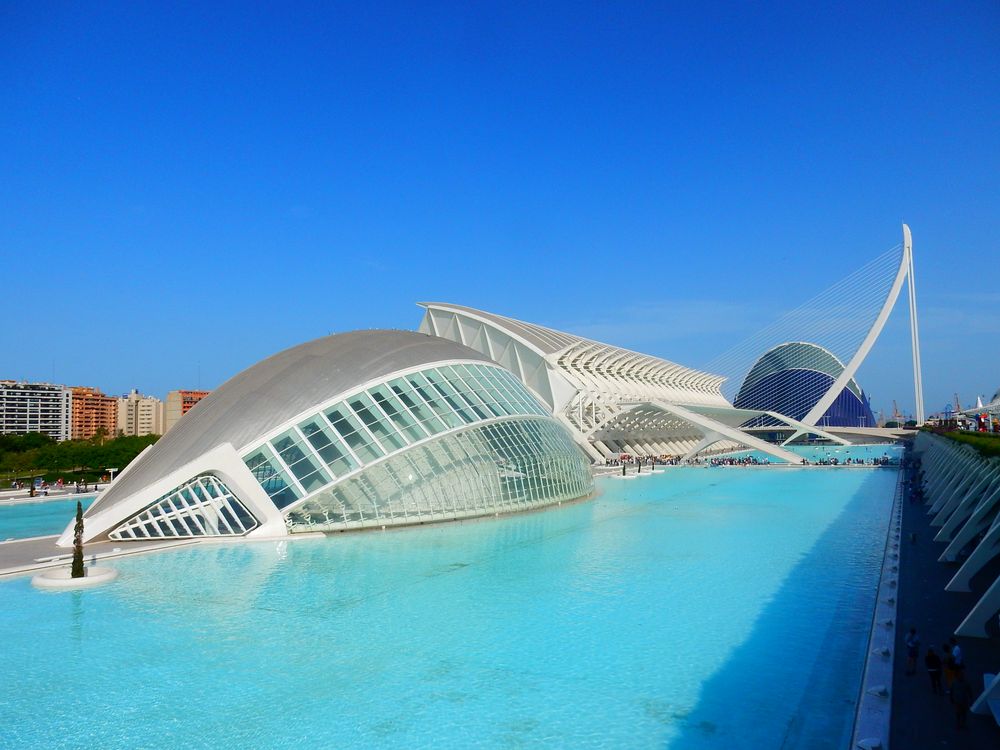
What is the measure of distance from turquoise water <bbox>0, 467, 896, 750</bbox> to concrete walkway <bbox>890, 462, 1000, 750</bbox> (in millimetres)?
633

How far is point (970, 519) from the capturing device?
14.2 m

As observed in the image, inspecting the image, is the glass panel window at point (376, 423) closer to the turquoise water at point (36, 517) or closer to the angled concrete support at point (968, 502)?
the turquoise water at point (36, 517)

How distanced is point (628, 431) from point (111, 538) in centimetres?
4766

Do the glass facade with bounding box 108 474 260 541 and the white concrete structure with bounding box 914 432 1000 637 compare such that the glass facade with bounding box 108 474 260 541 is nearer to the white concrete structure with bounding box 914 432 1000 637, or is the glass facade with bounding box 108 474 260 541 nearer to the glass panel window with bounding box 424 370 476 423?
the glass panel window with bounding box 424 370 476 423

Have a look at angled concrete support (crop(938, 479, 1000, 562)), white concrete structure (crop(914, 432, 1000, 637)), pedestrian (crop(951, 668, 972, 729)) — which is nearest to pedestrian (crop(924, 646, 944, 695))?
pedestrian (crop(951, 668, 972, 729))

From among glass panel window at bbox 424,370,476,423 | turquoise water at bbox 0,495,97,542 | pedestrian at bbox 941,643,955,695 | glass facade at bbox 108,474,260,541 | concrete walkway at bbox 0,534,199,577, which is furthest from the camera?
glass panel window at bbox 424,370,476,423

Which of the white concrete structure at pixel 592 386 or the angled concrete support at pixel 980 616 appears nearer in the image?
the angled concrete support at pixel 980 616

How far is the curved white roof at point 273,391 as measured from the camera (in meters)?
20.8

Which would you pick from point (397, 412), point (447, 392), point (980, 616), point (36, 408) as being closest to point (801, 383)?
point (447, 392)

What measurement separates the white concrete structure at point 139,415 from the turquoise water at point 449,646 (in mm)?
135748

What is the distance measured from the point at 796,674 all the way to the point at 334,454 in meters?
14.2

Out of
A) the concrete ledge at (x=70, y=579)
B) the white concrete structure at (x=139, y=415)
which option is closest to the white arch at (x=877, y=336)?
the concrete ledge at (x=70, y=579)

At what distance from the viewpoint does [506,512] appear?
80.7 ft

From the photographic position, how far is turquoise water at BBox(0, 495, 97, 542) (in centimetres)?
2277
